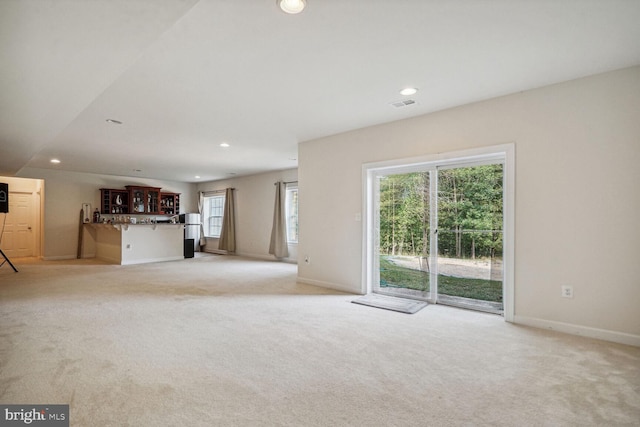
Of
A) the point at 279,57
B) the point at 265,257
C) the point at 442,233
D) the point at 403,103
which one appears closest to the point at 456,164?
the point at 442,233

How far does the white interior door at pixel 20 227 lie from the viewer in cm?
843

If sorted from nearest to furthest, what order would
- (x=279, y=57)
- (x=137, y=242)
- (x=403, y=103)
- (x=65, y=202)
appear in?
(x=279, y=57) < (x=403, y=103) < (x=137, y=242) < (x=65, y=202)

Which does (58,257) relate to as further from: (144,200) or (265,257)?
(265,257)

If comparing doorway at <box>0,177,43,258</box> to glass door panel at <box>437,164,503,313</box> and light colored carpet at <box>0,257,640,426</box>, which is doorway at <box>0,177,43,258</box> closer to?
light colored carpet at <box>0,257,640,426</box>

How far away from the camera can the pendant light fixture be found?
1.83 m

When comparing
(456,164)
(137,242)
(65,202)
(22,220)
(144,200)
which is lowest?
(137,242)

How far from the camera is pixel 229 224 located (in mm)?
9461

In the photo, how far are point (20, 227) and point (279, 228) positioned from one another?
286 inches

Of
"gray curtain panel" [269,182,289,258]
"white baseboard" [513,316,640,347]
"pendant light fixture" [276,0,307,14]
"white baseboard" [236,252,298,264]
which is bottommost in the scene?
"white baseboard" [236,252,298,264]

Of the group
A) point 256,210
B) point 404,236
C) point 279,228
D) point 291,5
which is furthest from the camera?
point 256,210

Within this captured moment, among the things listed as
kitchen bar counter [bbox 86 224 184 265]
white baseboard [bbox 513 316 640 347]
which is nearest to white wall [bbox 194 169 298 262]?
kitchen bar counter [bbox 86 224 184 265]

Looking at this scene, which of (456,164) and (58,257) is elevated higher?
(456,164)

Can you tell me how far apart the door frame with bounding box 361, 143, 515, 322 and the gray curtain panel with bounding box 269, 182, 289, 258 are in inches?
151

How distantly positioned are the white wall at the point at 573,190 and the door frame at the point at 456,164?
0.06 metres
